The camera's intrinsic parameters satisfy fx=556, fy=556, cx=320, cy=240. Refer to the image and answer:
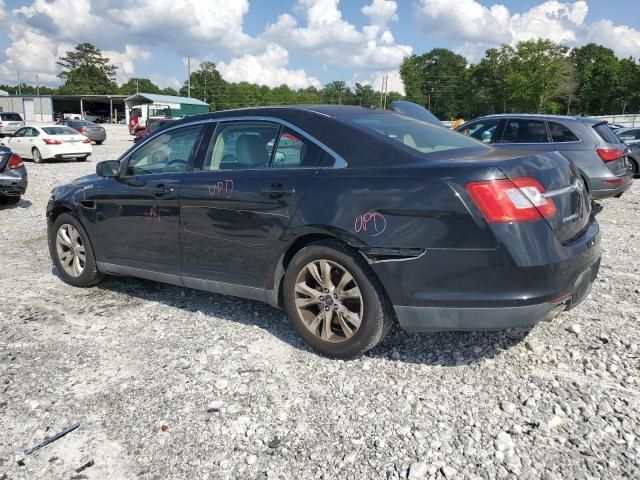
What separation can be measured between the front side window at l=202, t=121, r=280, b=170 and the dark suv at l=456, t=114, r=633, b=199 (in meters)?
5.88

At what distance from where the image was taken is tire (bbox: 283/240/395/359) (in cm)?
334

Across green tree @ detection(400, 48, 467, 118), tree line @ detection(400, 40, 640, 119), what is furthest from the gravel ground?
green tree @ detection(400, 48, 467, 118)

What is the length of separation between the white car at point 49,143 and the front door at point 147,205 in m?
17.1

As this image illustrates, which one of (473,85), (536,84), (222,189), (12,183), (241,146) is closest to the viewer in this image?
(222,189)

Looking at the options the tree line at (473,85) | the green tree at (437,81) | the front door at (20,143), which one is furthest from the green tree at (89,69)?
the front door at (20,143)

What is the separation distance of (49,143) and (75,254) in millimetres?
16868

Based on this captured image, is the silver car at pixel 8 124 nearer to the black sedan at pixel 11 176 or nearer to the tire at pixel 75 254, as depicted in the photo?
the black sedan at pixel 11 176

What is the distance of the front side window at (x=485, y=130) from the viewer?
31.2ft

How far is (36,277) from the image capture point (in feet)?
18.7

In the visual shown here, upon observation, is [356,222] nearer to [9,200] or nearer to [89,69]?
[9,200]

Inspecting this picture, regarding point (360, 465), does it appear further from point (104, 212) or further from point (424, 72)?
point (424, 72)

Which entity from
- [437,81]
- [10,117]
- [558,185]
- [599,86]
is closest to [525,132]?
[558,185]

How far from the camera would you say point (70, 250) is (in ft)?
17.5

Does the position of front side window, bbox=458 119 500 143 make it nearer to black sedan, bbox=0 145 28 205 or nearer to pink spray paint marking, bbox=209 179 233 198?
pink spray paint marking, bbox=209 179 233 198
